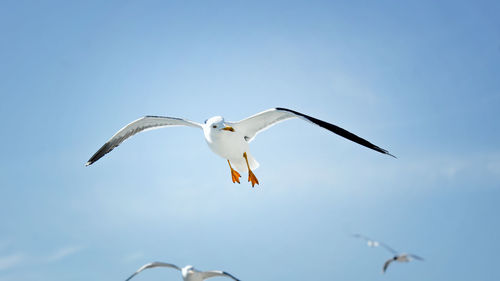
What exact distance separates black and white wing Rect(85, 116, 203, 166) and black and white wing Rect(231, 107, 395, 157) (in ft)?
4.53

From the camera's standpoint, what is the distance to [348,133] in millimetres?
11406

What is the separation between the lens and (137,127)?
49.6 ft

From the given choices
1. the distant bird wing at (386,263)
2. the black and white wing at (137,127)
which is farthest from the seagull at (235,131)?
the distant bird wing at (386,263)

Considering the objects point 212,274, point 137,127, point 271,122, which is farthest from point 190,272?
point 137,127

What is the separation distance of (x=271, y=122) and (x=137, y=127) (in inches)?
174

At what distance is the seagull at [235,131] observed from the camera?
38.5ft

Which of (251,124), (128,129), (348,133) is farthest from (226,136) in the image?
(128,129)

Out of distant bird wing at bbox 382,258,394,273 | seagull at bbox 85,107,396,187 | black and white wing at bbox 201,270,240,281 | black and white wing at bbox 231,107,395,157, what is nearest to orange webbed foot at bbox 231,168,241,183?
seagull at bbox 85,107,396,187

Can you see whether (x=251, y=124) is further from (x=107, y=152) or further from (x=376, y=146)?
(x=107, y=152)

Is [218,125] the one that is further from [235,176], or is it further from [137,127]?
[137,127]

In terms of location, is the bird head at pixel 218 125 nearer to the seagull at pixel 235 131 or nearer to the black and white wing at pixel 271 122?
the seagull at pixel 235 131

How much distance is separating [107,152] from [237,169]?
452cm

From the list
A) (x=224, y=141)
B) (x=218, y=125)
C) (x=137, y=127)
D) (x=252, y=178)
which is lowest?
(x=252, y=178)

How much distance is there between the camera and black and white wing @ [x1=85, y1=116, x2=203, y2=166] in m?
14.4
